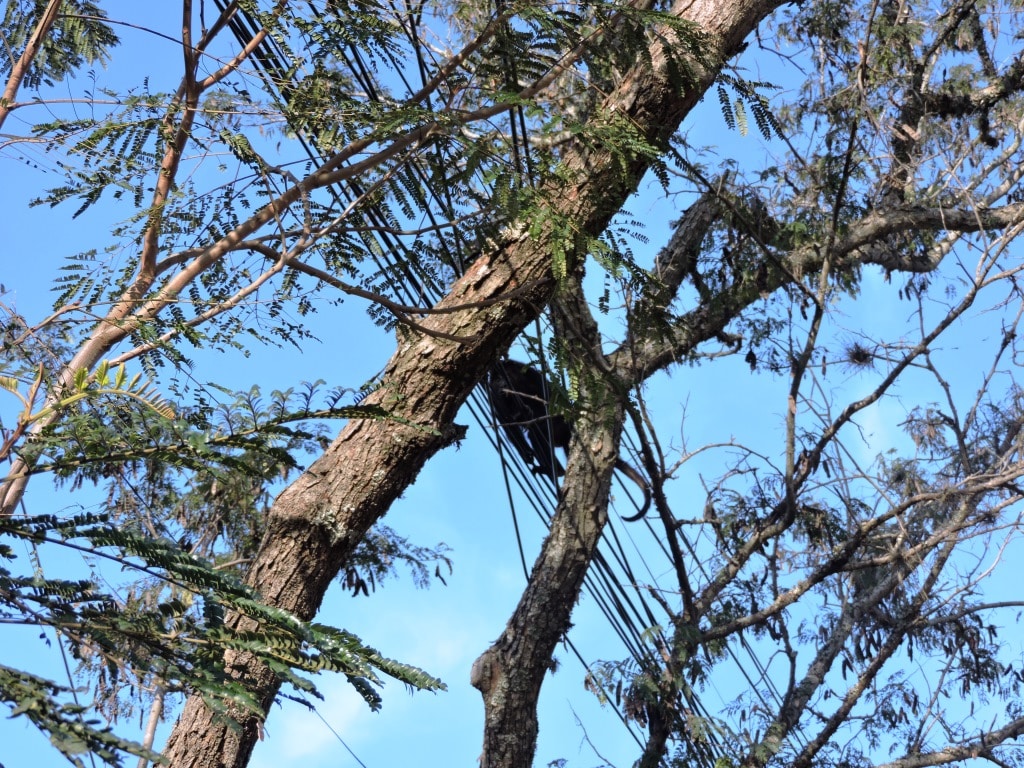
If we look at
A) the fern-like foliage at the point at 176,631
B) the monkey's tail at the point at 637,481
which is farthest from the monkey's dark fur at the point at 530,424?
the fern-like foliage at the point at 176,631

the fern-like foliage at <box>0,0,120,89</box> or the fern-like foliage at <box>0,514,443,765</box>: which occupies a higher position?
the fern-like foliage at <box>0,0,120,89</box>

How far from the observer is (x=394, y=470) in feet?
12.9

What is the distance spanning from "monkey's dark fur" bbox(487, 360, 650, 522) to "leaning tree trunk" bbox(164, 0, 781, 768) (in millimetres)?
2727

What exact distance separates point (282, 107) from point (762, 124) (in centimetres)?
167

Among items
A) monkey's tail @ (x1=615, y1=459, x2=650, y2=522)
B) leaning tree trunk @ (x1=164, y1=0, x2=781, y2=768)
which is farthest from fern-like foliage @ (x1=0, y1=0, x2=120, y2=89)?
monkey's tail @ (x1=615, y1=459, x2=650, y2=522)

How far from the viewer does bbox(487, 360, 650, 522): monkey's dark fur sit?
7.09 metres

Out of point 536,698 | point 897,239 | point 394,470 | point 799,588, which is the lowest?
point 394,470

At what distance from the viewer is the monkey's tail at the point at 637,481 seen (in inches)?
278

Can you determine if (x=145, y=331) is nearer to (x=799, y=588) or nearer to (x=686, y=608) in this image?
(x=686, y=608)

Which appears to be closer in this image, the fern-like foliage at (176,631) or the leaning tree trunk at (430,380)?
the fern-like foliage at (176,631)

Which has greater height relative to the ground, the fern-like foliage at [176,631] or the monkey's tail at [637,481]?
the monkey's tail at [637,481]

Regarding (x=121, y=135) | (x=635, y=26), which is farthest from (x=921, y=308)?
(x=121, y=135)

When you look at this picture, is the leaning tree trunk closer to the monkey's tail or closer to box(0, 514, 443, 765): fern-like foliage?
box(0, 514, 443, 765): fern-like foliage

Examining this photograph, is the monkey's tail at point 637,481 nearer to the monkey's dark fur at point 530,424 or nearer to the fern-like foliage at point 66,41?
the monkey's dark fur at point 530,424
